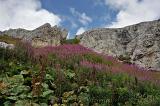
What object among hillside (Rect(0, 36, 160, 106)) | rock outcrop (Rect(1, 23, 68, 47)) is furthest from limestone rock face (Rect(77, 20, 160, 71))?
hillside (Rect(0, 36, 160, 106))

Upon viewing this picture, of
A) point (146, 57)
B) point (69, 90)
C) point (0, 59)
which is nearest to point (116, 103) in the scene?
point (69, 90)

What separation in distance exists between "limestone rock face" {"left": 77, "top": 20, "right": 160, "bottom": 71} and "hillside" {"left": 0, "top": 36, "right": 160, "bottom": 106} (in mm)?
8327

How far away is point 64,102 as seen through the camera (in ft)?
41.1

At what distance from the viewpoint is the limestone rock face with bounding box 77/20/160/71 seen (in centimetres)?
2498

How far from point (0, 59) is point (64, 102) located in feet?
11.0

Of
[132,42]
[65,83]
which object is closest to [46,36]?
[132,42]

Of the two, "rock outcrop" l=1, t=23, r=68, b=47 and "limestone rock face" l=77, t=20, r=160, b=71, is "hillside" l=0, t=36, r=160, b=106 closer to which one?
"limestone rock face" l=77, t=20, r=160, b=71

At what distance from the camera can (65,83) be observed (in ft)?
44.7

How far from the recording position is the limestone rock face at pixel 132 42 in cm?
2498

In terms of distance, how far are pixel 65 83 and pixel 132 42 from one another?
1426 centimetres

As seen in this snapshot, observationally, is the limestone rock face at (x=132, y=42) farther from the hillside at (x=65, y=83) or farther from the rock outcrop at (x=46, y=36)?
the hillside at (x=65, y=83)

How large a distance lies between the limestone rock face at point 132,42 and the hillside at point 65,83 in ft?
27.3

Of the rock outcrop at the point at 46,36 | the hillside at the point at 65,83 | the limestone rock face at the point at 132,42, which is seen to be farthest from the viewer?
the rock outcrop at the point at 46,36

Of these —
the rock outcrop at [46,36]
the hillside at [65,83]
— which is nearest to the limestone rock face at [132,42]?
the rock outcrop at [46,36]
